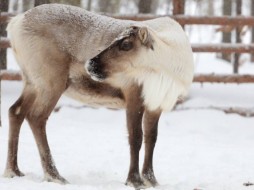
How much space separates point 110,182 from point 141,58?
1.09 meters

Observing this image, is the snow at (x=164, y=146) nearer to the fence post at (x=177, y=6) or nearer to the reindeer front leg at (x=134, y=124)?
the reindeer front leg at (x=134, y=124)

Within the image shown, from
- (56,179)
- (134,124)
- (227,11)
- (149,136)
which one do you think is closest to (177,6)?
(149,136)

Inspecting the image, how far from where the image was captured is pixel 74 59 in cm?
479

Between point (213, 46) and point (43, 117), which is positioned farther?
point (213, 46)

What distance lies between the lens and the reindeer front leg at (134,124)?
4.65 metres

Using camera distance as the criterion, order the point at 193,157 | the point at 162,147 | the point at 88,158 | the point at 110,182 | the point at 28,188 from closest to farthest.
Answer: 1. the point at 28,188
2. the point at 110,182
3. the point at 88,158
4. the point at 193,157
5. the point at 162,147

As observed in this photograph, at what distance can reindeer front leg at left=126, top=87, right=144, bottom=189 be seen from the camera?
15.3 ft

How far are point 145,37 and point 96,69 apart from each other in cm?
50

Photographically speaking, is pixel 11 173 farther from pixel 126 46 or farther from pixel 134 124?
pixel 126 46

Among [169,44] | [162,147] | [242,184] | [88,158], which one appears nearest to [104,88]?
[169,44]

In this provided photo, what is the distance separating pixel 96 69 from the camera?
4539 mm

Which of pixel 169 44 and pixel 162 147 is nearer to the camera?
pixel 169 44

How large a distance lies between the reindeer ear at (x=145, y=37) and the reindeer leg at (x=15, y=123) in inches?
43.7

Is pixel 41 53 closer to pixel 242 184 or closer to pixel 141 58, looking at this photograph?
pixel 141 58
